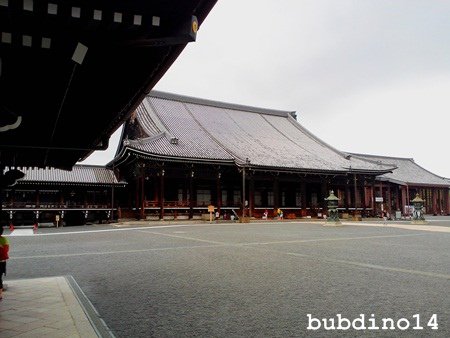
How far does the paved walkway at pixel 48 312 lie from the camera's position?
3.57 m

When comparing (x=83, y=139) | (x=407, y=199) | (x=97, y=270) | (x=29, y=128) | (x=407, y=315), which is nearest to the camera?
(x=407, y=315)

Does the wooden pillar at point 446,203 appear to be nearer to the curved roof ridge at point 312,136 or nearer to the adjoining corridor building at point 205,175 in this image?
the adjoining corridor building at point 205,175

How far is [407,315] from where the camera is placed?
3.97 metres

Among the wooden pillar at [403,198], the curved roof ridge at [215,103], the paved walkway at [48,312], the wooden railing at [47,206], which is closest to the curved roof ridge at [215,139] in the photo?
the curved roof ridge at [215,103]

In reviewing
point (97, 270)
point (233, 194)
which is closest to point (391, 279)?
point (97, 270)

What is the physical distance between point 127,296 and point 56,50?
133 inches

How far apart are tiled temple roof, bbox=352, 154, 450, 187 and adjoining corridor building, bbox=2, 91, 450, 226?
287 centimetres

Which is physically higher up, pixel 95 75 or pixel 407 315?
pixel 95 75

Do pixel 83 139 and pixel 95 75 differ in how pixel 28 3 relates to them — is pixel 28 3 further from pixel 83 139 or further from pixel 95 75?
pixel 83 139

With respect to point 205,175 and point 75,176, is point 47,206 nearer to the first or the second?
point 75,176

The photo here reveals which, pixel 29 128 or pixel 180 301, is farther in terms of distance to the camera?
pixel 29 128

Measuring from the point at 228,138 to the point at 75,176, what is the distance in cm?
1337

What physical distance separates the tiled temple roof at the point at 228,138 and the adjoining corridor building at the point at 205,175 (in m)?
0.10

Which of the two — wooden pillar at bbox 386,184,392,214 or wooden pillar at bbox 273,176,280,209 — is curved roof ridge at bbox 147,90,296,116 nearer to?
wooden pillar at bbox 273,176,280,209
